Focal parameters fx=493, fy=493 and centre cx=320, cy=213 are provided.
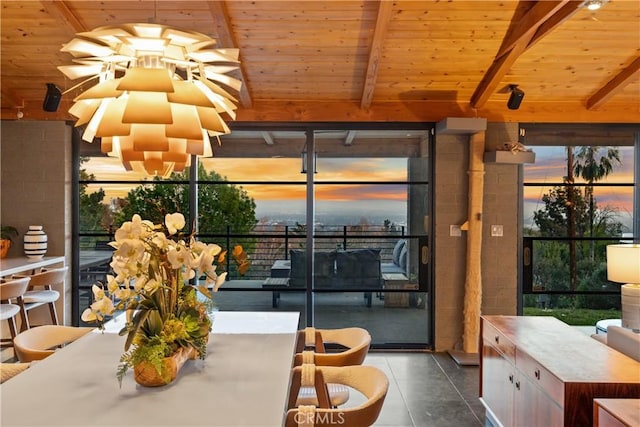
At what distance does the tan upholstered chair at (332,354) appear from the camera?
8.05 ft

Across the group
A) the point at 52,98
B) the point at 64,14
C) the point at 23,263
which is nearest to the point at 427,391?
the point at 23,263

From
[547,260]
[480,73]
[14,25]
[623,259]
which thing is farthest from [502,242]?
[14,25]

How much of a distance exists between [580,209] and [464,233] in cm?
139

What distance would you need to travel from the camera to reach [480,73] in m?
4.75

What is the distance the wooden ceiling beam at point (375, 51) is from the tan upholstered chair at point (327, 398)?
8.74 feet

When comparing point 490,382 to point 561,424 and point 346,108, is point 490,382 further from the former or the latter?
point 346,108

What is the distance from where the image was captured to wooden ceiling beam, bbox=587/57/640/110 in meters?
4.60

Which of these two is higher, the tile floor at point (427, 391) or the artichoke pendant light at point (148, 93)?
the artichoke pendant light at point (148, 93)

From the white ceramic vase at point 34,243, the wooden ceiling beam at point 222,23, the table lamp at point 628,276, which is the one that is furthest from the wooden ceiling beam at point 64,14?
the table lamp at point 628,276

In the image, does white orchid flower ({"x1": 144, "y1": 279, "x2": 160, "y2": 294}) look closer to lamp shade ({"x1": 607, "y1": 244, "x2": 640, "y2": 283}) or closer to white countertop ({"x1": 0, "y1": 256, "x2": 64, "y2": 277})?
white countertop ({"x1": 0, "y1": 256, "x2": 64, "y2": 277})

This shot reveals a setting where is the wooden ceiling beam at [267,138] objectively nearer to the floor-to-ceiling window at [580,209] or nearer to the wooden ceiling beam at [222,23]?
the wooden ceiling beam at [222,23]

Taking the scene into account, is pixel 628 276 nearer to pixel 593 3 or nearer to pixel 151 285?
pixel 593 3

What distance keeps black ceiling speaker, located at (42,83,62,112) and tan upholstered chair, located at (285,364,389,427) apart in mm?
4033

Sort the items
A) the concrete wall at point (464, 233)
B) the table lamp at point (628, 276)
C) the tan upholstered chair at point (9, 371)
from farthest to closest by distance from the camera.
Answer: the concrete wall at point (464, 233)
the table lamp at point (628, 276)
the tan upholstered chair at point (9, 371)
